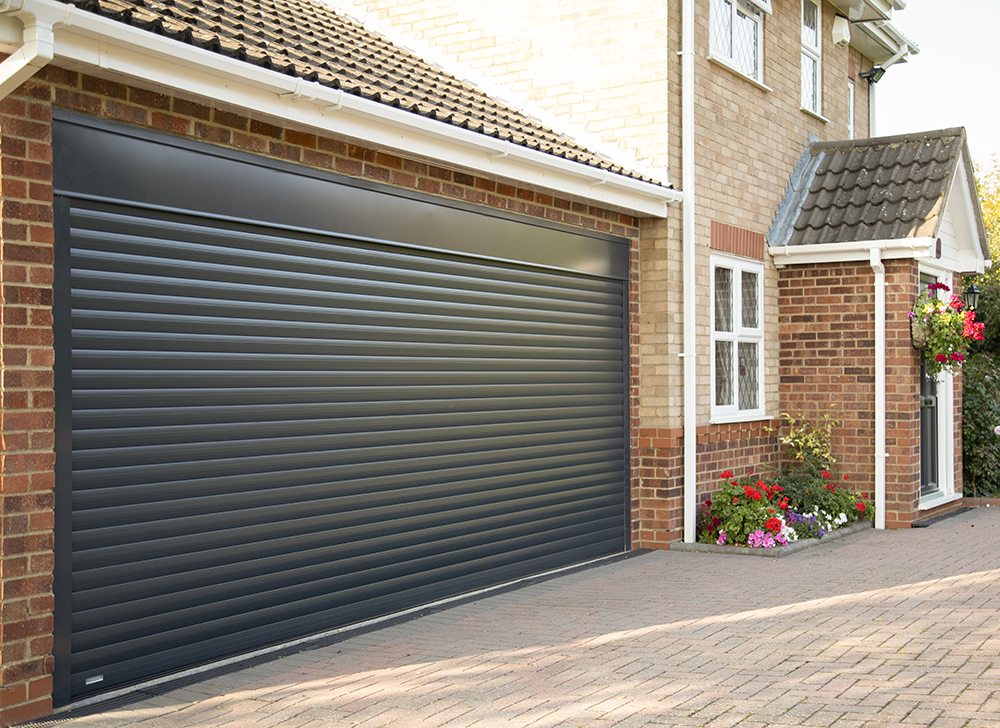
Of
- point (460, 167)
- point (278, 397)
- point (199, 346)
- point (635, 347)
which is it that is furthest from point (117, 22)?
point (635, 347)

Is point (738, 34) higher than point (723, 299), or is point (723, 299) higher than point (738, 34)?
point (738, 34)

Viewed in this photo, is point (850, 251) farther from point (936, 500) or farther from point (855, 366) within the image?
point (936, 500)

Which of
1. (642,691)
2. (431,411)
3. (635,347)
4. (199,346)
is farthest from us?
(635,347)

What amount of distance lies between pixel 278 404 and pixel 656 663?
2.66 m

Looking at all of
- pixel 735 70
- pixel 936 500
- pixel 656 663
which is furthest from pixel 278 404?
pixel 936 500

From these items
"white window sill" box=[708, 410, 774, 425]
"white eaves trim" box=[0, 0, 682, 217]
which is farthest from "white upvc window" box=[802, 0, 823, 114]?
"white eaves trim" box=[0, 0, 682, 217]

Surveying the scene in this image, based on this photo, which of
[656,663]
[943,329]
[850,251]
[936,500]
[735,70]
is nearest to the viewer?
[656,663]

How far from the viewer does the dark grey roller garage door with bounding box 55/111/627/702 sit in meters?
5.02

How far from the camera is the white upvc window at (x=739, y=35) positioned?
10.7 m

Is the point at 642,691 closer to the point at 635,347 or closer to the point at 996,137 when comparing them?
the point at 635,347

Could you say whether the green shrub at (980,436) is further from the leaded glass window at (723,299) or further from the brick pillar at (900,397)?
the leaded glass window at (723,299)

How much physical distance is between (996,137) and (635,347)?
32743mm

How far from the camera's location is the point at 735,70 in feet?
35.4

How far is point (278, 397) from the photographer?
6.09 meters
